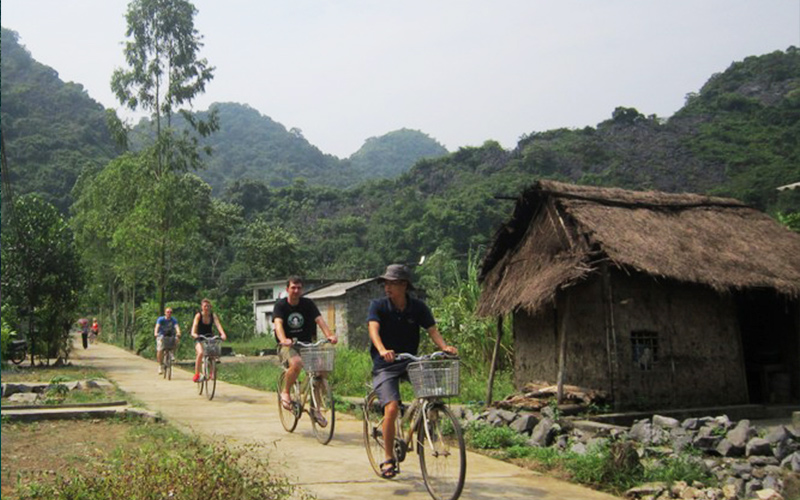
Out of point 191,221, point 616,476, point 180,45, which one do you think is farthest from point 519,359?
point 180,45

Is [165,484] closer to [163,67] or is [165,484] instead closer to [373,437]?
[373,437]

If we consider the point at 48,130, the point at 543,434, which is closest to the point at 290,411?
the point at 543,434

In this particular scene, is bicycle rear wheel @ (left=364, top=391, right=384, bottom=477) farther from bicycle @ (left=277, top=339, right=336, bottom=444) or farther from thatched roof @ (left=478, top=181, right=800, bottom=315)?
thatched roof @ (left=478, top=181, right=800, bottom=315)

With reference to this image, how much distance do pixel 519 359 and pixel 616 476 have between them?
289 inches

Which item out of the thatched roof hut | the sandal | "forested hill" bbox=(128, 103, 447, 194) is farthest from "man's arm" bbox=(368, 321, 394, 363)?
"forested hill" bbox=(128, 103, 447, 194)

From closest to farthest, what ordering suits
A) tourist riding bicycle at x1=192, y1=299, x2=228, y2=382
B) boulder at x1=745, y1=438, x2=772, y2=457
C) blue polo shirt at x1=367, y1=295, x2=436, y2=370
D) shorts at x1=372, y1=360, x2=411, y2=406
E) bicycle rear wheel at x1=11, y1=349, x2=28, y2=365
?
shorts at x1=372, y1=360, x2=411, y2=406 → blue polo shirt at x1=367, y1=295, x2=436, y2=370 → boulder at x1=745, y1=438, x2=772, y2=457 → tourist riding bicycle at x1=192, y1=299, x2=228, y2=382 → bicycle rear wheel at x1=11, y1=349, x2=28, y2=365

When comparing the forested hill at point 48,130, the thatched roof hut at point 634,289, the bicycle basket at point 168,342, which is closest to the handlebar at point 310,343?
the thatched roof hut at point 634,289

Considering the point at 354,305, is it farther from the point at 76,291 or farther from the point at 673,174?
the point at 673,174

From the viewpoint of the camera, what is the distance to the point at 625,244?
12.6 m

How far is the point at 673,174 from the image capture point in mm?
58250

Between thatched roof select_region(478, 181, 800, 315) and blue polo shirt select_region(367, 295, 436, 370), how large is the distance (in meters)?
5.68

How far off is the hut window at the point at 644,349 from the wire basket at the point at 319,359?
6279 millimetres

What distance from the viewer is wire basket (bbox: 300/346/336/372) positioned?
8766mm

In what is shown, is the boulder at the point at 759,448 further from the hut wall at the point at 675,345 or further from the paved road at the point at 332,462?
the hut wall at the point at 675,345
